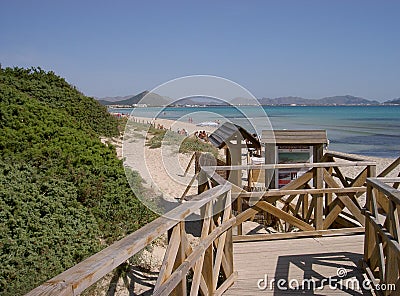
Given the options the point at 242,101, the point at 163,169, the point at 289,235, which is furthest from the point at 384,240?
the point at 163,169

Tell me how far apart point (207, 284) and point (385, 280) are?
1647 millimetres

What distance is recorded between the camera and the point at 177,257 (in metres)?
2.92

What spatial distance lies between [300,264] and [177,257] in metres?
2.36

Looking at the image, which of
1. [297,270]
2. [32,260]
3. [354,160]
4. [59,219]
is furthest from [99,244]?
[354,160]

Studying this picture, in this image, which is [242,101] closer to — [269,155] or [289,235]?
[289,235]

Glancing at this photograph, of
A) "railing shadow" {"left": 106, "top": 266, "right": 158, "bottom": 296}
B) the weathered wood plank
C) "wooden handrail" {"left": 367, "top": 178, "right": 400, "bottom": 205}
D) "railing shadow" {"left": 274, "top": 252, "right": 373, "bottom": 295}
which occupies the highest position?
"wooden handrail" {"left": 367, "top": 178, "right": 400, "bottom": 205}

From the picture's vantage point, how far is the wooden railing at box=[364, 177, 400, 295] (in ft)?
11.4

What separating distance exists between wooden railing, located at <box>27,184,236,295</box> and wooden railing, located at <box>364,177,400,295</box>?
1479 millimetres

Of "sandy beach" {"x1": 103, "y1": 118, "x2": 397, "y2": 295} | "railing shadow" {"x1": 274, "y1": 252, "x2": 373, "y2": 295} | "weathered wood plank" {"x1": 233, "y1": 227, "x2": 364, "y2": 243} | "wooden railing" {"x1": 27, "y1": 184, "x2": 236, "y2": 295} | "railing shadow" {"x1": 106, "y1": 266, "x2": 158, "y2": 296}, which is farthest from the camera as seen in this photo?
"sandy beach" {"x1": 103, "y1": 118, "x2": 397, "y2": 295}

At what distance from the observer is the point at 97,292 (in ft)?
15.6

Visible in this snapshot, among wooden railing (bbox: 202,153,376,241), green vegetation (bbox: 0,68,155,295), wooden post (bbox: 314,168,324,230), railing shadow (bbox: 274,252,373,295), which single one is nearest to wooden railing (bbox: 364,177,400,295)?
railing shadow (bbox: 274,252,373,295)

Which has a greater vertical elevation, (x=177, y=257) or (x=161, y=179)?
(x=177, y=257)

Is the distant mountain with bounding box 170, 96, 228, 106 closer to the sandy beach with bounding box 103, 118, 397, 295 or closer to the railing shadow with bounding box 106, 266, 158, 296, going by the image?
the sandy beach with bounding box 103, 118, 397, 295

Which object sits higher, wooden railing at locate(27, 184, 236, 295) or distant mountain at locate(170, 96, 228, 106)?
distant mountain at locate(170, 96, 228, 106)
